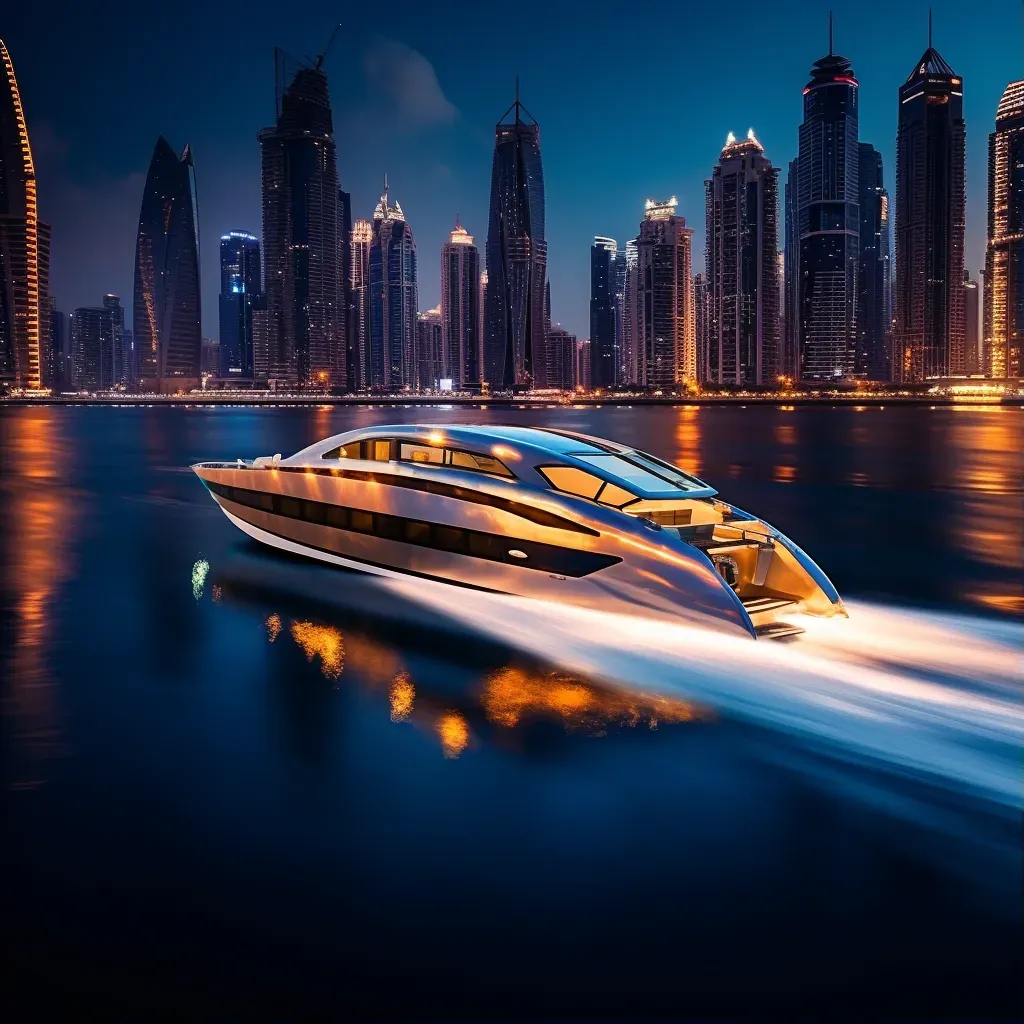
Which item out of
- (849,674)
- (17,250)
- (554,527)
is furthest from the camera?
(17,250)

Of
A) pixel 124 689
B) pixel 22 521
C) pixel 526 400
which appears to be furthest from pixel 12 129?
pixel 124 689

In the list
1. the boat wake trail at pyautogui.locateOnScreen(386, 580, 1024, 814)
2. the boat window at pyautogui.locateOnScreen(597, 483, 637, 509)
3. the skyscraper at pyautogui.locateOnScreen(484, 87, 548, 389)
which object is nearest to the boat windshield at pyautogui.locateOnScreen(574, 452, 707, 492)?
the boat window at pyautogui.locateOnScreen(597, 483, 637, 509)

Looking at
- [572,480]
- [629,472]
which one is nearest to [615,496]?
[572,480]

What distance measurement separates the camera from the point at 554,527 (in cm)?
808

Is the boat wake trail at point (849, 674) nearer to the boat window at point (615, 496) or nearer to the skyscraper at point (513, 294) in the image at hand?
the boat window at point (615, 496)

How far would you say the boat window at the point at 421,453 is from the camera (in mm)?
9172

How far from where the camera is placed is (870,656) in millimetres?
7148

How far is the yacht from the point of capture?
7.57 meters

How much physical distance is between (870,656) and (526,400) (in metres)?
190

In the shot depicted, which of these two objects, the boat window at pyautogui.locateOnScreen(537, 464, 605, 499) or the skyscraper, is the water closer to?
the boat window at pyautogui.locateOnScreen(537, 464, 605, 499)

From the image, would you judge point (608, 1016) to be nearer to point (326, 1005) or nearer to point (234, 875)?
point (326, 1005)

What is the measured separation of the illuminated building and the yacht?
7338 inches

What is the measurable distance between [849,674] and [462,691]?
2.72 m

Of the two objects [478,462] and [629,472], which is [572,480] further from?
[478,462]
